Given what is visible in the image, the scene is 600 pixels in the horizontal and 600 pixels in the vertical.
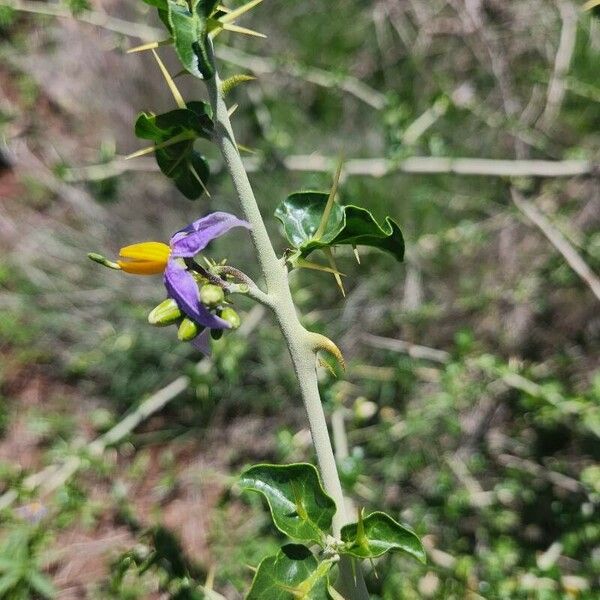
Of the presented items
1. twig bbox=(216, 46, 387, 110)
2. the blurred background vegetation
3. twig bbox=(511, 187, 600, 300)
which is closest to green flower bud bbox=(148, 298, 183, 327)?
the blurred background vegetation

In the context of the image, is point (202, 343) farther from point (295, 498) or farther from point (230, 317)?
point (295, 498)

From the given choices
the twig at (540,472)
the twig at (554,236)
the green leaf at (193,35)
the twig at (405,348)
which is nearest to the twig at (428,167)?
the twig at (554,236)

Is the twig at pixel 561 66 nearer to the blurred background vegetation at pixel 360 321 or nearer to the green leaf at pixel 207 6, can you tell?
the blurred background vegetation at pixel 360 321

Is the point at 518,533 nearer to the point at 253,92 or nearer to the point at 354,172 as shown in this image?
the point at 354,172

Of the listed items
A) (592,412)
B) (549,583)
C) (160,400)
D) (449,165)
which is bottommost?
(549,583)

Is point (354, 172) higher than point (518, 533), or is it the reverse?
point (354, 172)

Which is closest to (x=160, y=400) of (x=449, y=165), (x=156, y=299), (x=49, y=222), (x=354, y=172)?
(x=156, y=299)

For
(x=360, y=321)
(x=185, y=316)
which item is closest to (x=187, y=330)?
(x=185, y=316)
